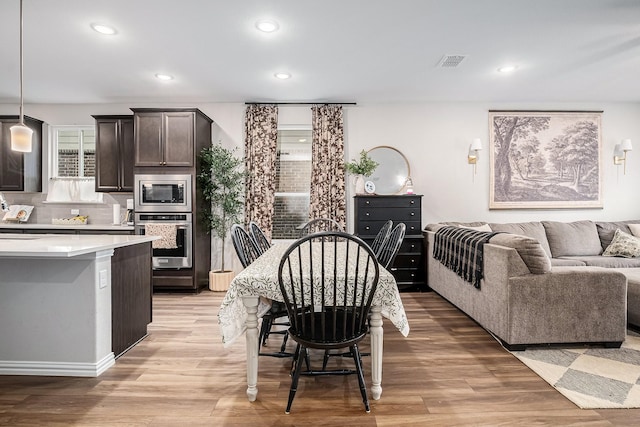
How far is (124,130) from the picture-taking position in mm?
4746

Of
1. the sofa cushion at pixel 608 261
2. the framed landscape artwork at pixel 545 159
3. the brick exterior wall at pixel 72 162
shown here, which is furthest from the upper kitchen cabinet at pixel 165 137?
the sofa cushion at pixel 608 261

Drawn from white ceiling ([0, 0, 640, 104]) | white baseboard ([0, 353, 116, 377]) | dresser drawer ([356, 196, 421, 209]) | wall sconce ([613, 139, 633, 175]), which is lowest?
white baseboard ([0, 353, 116, 377])

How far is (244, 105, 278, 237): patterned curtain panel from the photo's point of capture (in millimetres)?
5051

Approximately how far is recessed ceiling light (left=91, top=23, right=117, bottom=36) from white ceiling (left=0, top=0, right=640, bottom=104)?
0.07 metres

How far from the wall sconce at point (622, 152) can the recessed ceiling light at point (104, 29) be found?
6.59 m

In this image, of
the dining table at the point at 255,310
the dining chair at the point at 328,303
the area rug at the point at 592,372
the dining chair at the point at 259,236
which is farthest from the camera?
the dining chair at the point at 259,236

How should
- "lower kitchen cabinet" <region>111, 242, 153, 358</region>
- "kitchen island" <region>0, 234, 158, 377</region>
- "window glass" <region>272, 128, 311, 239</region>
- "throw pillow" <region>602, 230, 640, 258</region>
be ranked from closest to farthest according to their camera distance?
1. "kitchen island" <region>0, 234, 158, 377</region>
2. "lower kitchen cabinet" <region>111, 242, 153, 358</region>
3. "throw pillow" <region>602, 230, 640, 258</region>
4. "window glass" <region>272, 128, 311, 239</region>

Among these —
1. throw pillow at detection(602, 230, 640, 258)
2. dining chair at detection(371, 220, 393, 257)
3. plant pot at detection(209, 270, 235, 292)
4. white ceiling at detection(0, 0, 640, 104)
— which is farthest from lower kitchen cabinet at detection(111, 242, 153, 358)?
throw pillow at detection(602, 230, 640, 258)

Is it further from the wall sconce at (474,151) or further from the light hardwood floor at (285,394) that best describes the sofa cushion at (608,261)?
the light hardwood floor at (285,394)

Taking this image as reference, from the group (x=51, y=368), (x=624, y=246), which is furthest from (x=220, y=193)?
(x=624, y=246)

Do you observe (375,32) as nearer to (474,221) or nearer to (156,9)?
(156,9)

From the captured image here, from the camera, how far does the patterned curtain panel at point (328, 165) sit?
16.6 ft

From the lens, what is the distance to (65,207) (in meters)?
5.14

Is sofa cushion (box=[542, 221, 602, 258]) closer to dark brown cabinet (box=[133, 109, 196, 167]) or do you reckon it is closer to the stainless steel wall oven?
the stainless steel wall oven
